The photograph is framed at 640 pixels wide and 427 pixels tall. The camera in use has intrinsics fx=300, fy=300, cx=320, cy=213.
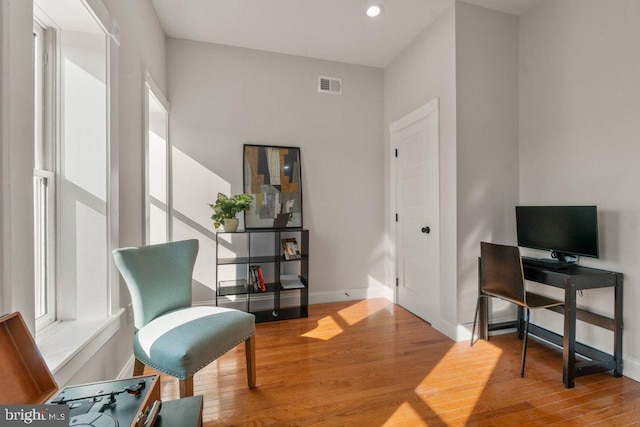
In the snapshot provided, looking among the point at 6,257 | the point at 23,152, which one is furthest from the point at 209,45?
the point at 6,257

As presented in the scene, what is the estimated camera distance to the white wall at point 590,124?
2043 mm

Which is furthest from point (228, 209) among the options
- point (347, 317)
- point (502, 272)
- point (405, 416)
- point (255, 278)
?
point (502, 272)

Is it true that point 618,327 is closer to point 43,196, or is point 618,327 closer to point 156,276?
point 156,276

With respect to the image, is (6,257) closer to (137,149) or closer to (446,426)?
(137,149)

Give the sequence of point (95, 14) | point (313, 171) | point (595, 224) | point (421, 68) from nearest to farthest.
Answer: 1. point (95, 14)
2. point (595, 224)
3. point (421, 68)
4. point (313, 171)

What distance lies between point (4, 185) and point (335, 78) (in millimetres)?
3343

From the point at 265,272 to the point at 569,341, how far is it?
2.66 meters

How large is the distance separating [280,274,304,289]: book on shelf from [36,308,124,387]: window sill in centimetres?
164

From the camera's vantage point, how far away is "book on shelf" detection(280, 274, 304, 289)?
315cm

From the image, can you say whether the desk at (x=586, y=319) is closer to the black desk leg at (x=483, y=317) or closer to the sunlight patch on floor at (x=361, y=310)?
the black desk leg at (x=483, y=317)

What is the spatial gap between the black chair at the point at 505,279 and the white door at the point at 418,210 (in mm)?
442

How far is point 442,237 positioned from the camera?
2809 mm

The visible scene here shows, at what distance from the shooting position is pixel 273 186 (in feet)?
11.1

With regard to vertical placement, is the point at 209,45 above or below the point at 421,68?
above
